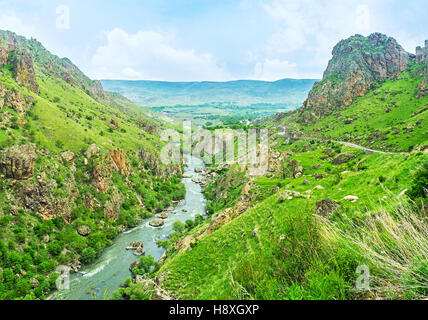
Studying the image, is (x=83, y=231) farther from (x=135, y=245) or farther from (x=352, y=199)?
(x=352, y=199)

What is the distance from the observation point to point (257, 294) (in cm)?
794

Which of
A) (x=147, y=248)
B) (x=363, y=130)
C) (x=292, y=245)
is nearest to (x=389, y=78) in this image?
(x=363, y=130)

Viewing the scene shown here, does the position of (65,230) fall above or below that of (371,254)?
below

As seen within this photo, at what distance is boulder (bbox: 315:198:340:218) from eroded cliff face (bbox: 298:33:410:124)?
14844 cm

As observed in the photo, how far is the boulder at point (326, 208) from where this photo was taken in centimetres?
1831

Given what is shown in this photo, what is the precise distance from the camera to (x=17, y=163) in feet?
208

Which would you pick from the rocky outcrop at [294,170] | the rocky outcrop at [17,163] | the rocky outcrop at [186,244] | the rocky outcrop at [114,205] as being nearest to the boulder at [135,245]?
the rocky outcrop at [114,205]

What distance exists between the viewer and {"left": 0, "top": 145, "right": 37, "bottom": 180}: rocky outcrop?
62594 millimetres

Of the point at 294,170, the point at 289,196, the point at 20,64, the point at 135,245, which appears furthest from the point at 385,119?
the point at 20,64

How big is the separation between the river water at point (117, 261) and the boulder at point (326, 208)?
27456mm

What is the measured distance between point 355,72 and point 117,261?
611 feet

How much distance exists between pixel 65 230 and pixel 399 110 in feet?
516

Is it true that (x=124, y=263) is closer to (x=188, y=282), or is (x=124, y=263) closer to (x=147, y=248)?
(x=147, y=248)
